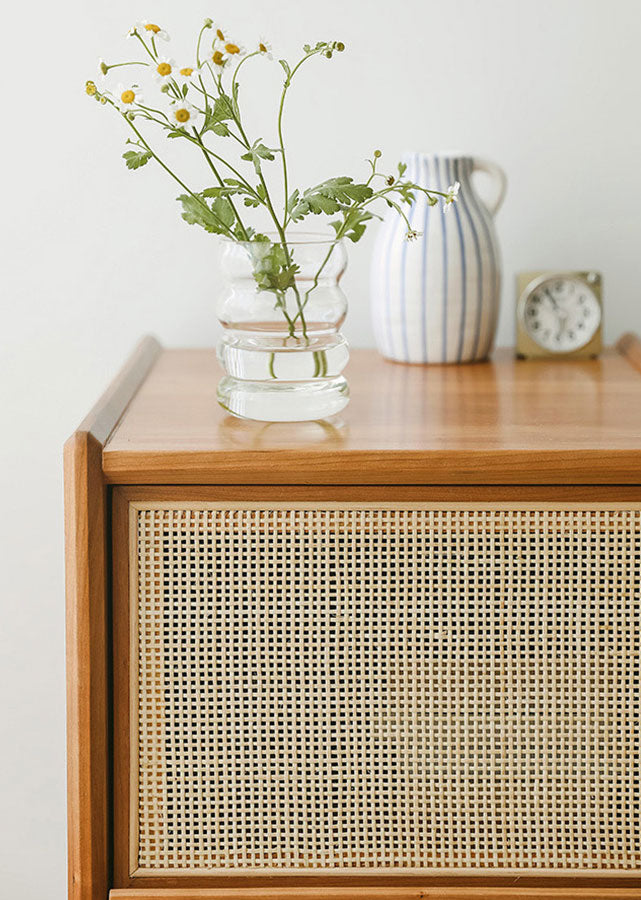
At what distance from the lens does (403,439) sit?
0.96 meters

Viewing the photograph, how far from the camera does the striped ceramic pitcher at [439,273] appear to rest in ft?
4.12

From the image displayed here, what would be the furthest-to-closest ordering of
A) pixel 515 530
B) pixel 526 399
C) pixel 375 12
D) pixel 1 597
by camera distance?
pixel 1 597 → pixel 375 12 → pixel 526 399 → pixel 515 530

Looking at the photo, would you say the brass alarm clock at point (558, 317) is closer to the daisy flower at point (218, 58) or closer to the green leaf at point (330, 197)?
the green leaf at point (330, 197)

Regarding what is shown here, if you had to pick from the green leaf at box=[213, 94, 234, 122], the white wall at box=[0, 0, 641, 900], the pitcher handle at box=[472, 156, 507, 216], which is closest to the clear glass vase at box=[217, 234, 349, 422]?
the green leaf at box=[213, 94, 234, 122]

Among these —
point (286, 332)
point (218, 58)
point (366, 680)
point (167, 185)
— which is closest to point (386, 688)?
point (366, 680)

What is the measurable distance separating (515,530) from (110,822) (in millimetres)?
445

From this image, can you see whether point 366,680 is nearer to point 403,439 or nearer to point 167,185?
point 403,439

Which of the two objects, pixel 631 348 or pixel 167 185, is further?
pixel 167 185

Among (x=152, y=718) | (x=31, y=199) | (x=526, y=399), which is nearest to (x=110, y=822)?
(x=152, y=718)

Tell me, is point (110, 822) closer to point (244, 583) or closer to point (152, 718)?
point (152, 718)

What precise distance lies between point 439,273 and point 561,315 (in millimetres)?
184

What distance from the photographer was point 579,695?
963mm

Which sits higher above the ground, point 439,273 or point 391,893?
point 439,273

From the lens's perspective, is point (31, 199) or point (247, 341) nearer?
point (247, 341)
